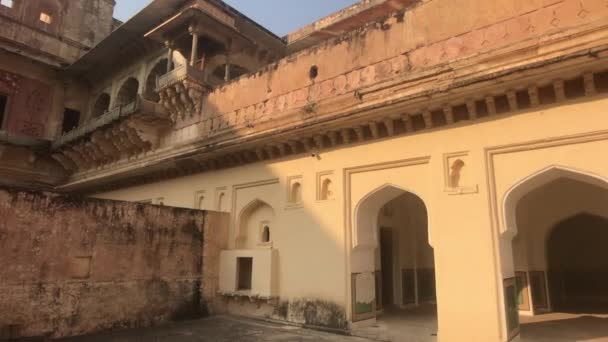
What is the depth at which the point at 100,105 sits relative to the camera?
50.7 feet

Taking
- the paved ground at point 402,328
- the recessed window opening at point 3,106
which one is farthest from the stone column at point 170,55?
the paved ground at point 402,328

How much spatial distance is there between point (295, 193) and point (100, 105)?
1154cm

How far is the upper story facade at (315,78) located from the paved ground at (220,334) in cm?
298

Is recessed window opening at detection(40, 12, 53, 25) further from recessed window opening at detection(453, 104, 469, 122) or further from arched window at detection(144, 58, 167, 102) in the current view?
recessed window opening at detection(453, 104, 469, 122)

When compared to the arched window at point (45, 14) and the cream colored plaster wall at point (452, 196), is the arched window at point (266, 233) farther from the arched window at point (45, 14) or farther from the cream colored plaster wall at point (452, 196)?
the arched window at point (45, 14)

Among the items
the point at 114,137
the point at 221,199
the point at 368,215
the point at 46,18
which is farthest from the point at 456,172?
the point at 46,18

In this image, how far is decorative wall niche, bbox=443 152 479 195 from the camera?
536 cm

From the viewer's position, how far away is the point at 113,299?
628 centimetres

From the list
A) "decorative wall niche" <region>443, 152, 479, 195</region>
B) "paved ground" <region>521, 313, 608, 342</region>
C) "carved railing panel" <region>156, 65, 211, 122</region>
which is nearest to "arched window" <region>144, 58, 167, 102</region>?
"carved railing panel" <region>156, 65, 211, 122</region>

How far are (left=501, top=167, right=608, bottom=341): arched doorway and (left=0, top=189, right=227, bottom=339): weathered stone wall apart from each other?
5.18m

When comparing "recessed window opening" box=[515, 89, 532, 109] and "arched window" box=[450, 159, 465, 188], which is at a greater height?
"recessed window opening" box=[515, 89, 532, 109]

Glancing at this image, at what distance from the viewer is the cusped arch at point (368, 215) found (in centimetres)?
626

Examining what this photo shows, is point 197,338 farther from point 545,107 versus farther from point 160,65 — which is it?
point 160,65

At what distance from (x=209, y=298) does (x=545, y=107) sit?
6.31 meters
